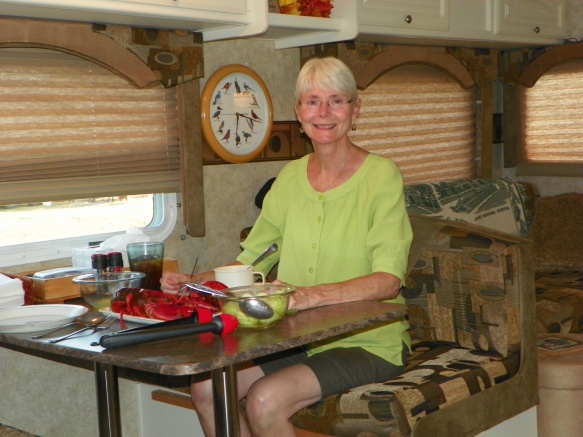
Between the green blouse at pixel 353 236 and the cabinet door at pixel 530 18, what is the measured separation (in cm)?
199

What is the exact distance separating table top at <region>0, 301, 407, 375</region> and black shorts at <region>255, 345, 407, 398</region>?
26cm

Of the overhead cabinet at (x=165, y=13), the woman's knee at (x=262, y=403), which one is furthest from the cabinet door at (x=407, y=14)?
the woman's knee at (x=262, y=403)

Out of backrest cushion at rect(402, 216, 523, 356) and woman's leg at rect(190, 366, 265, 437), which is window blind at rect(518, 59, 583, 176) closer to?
backrest cushion at rect(402, 216, 523, 356)

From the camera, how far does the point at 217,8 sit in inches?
114

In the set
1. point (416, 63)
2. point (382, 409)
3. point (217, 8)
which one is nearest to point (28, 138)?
point (217, 8)

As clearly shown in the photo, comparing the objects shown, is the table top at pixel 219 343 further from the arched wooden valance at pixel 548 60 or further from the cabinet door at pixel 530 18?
the arched wooden valance at pixel 548 60

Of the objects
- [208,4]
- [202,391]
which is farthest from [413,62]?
[202,391]

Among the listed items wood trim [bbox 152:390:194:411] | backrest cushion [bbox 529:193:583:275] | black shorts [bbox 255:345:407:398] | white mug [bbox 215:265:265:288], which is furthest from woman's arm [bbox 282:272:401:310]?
backrest cushion [bbox 529:193:583:275]

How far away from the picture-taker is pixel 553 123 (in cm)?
473

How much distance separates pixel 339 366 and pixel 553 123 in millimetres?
2848

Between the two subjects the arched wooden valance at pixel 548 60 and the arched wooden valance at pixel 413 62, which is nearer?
the arched wooden valance at pixel 413 62

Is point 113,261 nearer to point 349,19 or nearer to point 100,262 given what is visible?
point 100,262

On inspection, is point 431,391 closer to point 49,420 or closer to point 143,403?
point 143,403

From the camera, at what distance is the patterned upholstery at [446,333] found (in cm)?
239
